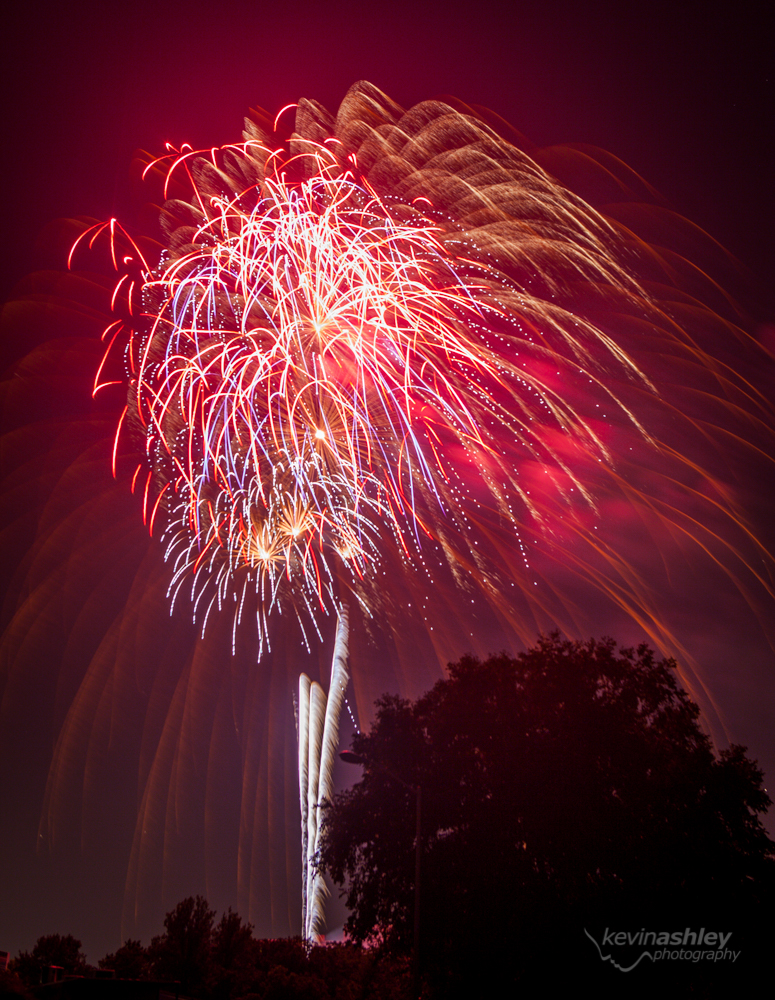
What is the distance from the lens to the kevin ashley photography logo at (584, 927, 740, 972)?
1920 cm

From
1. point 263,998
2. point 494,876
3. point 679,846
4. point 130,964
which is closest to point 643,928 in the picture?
point 679,846

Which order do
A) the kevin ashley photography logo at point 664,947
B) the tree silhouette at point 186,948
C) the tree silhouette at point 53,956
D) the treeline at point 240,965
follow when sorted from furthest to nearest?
the tree silhouette at point 53,956 < the tree silhouette at point 186,948 < the treeline at point 240,965 < the kevin ashley photography logo at point 664,947

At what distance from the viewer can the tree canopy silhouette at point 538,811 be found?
20094 millimetres

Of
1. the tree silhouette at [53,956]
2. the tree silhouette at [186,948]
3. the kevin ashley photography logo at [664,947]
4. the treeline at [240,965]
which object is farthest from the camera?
the tree silhouette at [53,956]

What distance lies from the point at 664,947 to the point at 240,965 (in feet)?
119

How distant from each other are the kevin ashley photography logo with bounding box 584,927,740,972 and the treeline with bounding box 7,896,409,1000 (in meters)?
→ 13.4

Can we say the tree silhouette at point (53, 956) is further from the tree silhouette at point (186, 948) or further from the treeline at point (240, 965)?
the tree silhouette at point (186, 948)

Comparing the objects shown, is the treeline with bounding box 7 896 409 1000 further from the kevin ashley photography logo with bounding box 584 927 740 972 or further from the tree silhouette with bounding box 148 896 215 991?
the kevin ashley photography logo with bounding box 584 927 740 972

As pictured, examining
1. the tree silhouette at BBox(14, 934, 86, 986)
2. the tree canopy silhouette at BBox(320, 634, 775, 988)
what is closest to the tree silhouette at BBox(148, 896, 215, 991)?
the tree silhouette at BBox(14, 934, 86, 986)

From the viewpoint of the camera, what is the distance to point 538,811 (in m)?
21.5

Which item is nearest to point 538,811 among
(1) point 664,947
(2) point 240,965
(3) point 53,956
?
(1) point 664,947

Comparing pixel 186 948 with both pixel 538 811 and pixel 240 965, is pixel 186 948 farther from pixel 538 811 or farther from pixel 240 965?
pixel 538 811

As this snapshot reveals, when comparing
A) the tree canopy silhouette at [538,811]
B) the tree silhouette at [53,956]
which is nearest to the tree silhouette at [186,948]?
the tree silhouette at [53,956]

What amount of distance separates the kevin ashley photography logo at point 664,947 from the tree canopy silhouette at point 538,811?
0.56 meters
